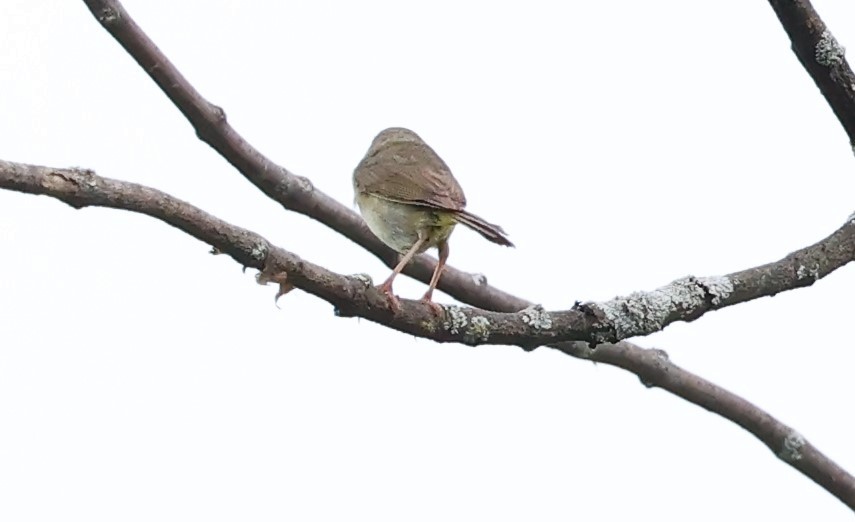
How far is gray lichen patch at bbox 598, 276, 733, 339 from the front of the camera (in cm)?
399

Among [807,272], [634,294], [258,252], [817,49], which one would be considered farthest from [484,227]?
[258,252]

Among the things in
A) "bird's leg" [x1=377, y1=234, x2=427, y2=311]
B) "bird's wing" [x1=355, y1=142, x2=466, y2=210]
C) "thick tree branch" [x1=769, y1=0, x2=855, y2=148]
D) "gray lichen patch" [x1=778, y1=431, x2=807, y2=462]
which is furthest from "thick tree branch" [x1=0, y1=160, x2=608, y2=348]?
"gray lichen patch" [x1=778, y1=431, x2=807, y2=462]

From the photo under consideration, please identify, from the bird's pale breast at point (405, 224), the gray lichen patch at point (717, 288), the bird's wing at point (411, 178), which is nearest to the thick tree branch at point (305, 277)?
the gray lichen patch at point (717, 288)

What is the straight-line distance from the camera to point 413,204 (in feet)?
18.5

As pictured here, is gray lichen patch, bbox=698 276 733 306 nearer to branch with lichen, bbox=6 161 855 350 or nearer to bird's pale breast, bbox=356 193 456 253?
branch with lichen, bbox=6 161 855 350

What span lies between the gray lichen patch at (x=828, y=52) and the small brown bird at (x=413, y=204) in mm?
1465

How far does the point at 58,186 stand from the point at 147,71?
943 mm

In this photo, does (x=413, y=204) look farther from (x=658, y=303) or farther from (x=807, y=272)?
(x=807, y=272)

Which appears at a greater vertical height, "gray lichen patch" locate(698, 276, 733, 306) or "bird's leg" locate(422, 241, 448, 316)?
"bird's leg" locate(422, 241, 448, 316)

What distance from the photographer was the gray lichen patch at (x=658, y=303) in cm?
399

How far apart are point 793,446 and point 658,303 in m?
1.62

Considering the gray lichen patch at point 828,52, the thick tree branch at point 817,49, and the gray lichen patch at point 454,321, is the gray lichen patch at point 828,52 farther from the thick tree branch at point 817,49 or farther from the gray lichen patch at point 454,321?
the gray lichen patch at point 454,321

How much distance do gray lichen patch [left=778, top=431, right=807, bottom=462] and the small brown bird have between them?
1.57m

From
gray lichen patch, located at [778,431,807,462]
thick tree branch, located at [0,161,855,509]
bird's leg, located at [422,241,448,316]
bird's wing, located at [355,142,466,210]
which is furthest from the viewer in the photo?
bird's wing, located at [355,142,466,210]
